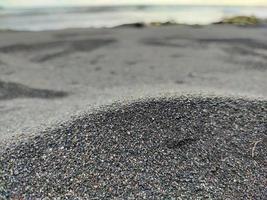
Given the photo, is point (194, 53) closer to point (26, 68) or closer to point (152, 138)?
point (26, 68)

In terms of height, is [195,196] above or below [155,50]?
above

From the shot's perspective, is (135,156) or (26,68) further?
(26,68)

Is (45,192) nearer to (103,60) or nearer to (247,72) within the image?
(247,72)

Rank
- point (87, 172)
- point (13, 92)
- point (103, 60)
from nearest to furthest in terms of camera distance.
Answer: point (87, 172)
point (13, 92)
point (103, 60)

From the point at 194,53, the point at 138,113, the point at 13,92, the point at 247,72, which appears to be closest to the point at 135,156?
the point at 138,113

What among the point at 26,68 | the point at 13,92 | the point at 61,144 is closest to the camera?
the point at 61,144

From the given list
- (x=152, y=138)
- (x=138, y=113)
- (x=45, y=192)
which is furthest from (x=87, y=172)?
(x=138, y=113)
